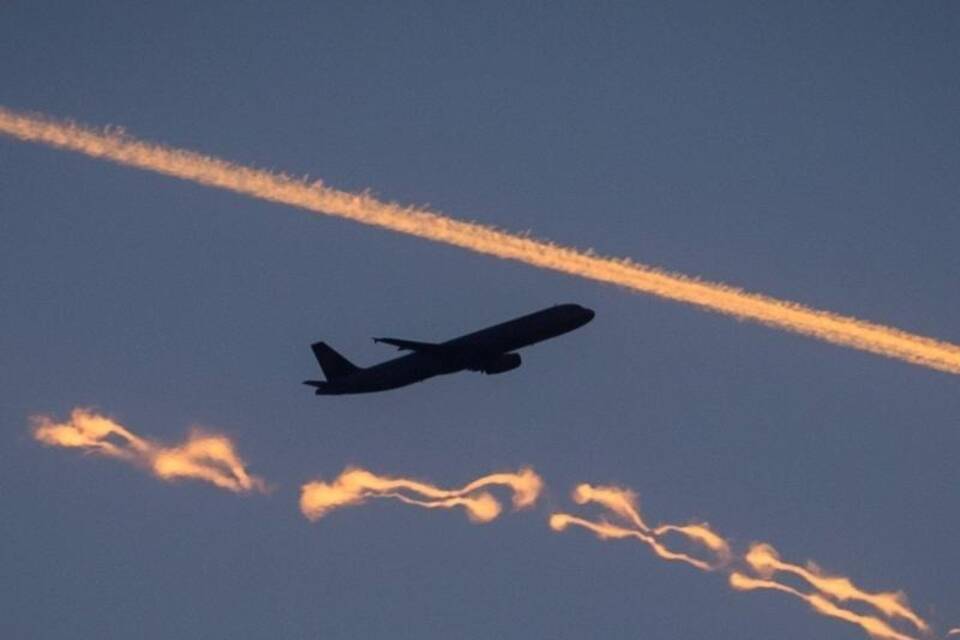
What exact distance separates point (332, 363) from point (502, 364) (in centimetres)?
2437

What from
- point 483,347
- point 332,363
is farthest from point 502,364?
point 332,363

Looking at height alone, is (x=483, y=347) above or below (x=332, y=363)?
below

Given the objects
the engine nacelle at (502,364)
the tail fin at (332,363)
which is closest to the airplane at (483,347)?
the engine nacelle at (502,364)

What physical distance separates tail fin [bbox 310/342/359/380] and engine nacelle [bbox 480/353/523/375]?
66.8ft

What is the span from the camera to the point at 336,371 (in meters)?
165

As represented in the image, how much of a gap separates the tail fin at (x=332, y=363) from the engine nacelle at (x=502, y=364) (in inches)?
802

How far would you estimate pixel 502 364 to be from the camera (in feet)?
482

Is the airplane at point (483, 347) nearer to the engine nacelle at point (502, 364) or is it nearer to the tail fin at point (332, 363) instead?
the engine nacelle at point (502, 364)

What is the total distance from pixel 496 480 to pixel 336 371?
67.3ft

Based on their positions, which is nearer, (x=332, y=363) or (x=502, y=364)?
(x=502, y=364)

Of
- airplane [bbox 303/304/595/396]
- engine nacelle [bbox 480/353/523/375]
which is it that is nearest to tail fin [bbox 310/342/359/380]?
airplane [bbox 303/304/595/396]

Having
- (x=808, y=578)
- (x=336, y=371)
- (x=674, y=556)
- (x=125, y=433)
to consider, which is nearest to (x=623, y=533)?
(x=674, y=556)

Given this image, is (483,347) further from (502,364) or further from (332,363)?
(332,363)

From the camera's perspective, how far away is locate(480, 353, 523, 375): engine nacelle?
147 meters
